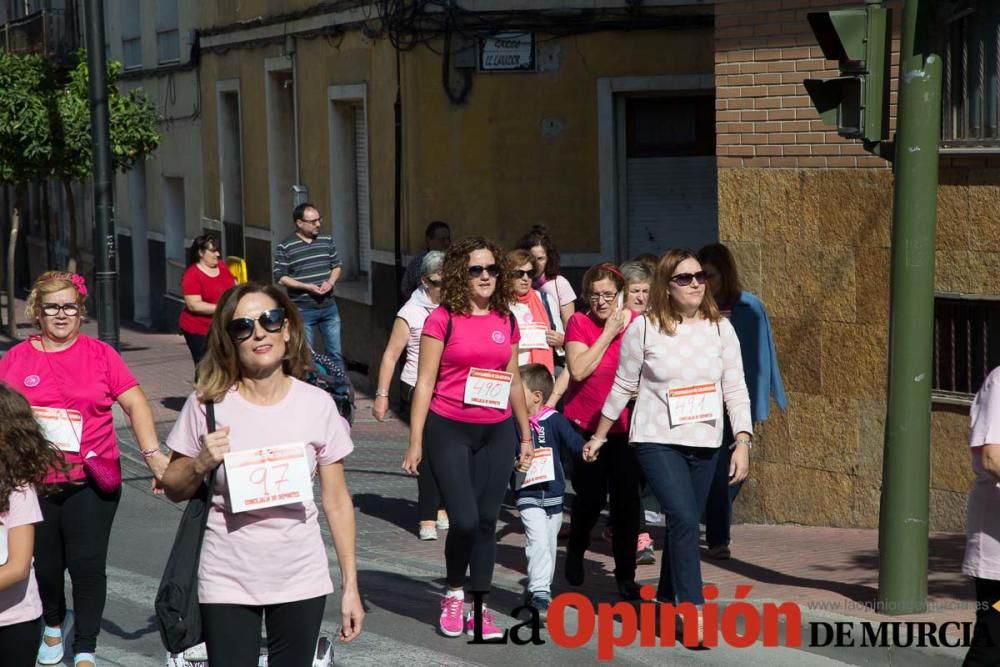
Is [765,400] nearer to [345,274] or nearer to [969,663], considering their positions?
[969,663]

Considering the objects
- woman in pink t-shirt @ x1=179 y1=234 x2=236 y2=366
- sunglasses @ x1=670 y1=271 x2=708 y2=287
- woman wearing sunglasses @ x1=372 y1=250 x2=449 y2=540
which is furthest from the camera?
woman in pink t-shirt @ x1=179 y1=234 x2=236 y2=366

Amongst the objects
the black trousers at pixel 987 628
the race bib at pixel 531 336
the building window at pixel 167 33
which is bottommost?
the black trousers at pixel 987 628

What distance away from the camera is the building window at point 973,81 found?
8953 mm

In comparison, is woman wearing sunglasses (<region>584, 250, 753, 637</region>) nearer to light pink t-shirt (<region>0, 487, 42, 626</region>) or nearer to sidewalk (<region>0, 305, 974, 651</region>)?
sidewalk (<region>0, 305, 974, 651</region>)

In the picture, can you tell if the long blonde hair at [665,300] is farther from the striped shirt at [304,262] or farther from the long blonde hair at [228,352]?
the striped shirt at [304,262]

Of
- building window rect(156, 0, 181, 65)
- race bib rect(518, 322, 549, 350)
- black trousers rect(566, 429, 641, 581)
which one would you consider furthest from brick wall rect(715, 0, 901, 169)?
building window rect(156, 0, 181, 65)

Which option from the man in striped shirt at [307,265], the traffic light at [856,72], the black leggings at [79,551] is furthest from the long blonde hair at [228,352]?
the man in striped shirt at [307,265]

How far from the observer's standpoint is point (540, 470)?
771 cm

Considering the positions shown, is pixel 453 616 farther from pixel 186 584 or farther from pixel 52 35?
pixel 52 35

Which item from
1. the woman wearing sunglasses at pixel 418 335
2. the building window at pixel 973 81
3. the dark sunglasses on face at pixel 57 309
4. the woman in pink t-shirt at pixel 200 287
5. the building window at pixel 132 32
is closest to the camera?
the dark sunglasses on face at pixel 57 309

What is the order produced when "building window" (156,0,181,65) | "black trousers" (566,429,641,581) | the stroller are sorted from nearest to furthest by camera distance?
"black trousers" (566,429,641,581) → the stroller → "building window" (156,0,181,65)

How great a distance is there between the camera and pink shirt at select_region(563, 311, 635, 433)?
827 cm

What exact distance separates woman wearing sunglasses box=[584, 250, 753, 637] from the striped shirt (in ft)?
23.5

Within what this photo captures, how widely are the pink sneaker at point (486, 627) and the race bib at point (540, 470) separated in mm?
666
